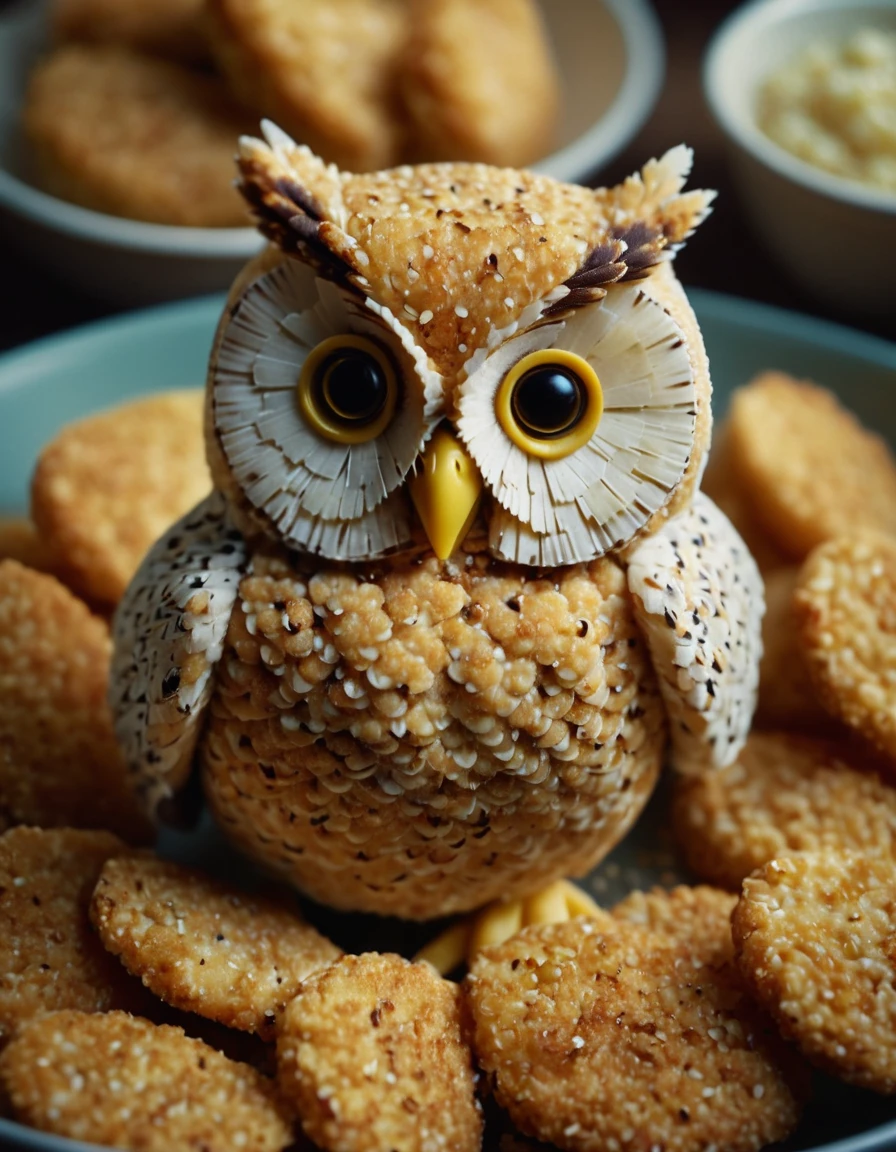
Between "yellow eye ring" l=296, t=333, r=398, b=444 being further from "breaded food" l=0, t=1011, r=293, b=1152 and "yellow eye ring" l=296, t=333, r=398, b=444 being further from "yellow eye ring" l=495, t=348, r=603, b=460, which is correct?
"breaded food" l=0, t=1011, r=293, b=1152

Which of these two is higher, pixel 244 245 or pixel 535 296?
pixel 535 296

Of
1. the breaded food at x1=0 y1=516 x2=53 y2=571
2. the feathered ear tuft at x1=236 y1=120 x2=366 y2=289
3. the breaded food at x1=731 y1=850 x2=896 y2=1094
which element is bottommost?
the breaded food at x1=0 y1=516 x2=53 y2=571

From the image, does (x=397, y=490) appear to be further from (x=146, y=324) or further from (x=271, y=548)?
(x=146, y=324)

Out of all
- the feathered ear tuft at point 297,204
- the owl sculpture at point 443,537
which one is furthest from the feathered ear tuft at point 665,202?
the feathered ear tuft at point 297,204

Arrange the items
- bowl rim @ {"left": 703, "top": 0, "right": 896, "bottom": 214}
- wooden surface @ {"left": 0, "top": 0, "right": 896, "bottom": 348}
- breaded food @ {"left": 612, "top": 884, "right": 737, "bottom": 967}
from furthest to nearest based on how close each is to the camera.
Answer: wooden surface @ {"left": 0, "top": 0, "right": 896, "bottom": 348} < bowl rim @ {"left": 703, "top": 0, "right": 896, "bottom": 214} < breaded food @ {"left": 612, "top": 884, "right": 737, "bottom": 967}

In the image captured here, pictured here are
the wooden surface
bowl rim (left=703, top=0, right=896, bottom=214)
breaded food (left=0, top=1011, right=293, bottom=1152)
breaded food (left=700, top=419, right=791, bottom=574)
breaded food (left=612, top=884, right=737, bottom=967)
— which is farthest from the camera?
the wooden surface

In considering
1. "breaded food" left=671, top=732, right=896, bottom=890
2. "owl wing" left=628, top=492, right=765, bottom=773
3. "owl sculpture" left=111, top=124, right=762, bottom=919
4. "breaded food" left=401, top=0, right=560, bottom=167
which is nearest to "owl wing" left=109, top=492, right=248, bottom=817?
"owl sculpture" left=111, top=124, right=762, bottom=919

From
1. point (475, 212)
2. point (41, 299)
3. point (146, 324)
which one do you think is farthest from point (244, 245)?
point (475, 212)
